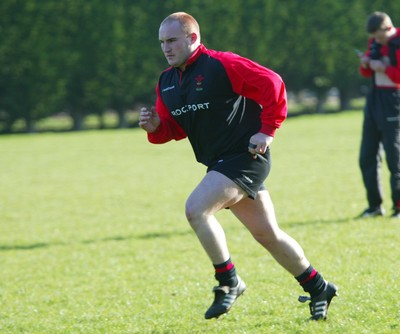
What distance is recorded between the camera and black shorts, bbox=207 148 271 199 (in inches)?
211

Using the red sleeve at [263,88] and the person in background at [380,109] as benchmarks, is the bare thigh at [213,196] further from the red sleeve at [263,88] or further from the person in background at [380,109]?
the person in background at [380,109]

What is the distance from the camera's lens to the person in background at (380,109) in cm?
973

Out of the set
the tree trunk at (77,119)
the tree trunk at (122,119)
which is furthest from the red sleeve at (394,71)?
the tree trunk at (122,119)

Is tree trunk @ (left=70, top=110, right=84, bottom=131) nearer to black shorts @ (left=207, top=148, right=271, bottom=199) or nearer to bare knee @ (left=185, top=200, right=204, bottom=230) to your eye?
black shorts @ (left=207, top=148, right=271, bottom=199)

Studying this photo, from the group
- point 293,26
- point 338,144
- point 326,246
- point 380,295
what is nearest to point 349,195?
A: point 326,246

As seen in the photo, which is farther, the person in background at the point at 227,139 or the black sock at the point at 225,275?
the black sock at the point at 225,275

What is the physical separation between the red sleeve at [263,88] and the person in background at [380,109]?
4.70 metres

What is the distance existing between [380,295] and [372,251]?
6.47 ft

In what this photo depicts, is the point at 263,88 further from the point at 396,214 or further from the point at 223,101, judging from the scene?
the point at 396,214

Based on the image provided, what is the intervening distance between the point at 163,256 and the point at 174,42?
385cm

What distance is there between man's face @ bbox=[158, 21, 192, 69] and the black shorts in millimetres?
757

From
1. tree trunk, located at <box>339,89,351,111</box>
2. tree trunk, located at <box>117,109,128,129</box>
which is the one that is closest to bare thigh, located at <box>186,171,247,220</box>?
tree trunk, located at <box>117,109,128,129</box>

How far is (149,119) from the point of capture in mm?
5727

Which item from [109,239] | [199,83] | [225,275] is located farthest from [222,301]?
[109,239]
